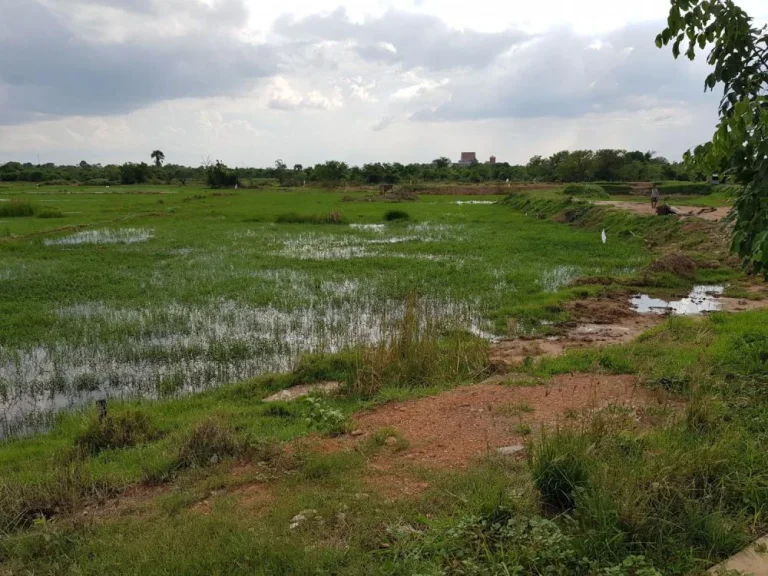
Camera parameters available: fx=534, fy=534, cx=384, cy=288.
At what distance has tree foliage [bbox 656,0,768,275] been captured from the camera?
3641 millimetres

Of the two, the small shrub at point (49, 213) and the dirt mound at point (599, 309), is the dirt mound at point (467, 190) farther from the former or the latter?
the dirt mound at point (599, 309)

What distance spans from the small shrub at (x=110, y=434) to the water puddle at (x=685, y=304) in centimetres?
974

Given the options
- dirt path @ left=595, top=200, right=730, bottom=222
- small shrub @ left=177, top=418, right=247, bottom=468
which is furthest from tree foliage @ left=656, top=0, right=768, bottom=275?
dirt path @ left=595, top=200, right=730, bottom=222

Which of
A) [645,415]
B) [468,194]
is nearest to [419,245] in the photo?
[645,415]

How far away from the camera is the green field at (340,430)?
3.18 meters

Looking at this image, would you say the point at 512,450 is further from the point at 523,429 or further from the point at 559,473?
the point at 559,473

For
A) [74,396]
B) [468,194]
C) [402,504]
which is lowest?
[74,396]

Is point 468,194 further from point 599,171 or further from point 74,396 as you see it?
point 74,396

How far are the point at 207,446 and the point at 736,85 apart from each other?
530 centimetres

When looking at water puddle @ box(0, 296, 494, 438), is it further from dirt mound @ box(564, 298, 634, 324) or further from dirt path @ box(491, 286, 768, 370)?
dirt mound @ box(564, 298, 634, 324)

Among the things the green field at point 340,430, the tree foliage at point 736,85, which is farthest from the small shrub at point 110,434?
the tree foliage at point 736,85

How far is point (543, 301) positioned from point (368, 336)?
445cm

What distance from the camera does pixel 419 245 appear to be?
20750mm

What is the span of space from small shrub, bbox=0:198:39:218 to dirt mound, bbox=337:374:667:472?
32.4 meters
